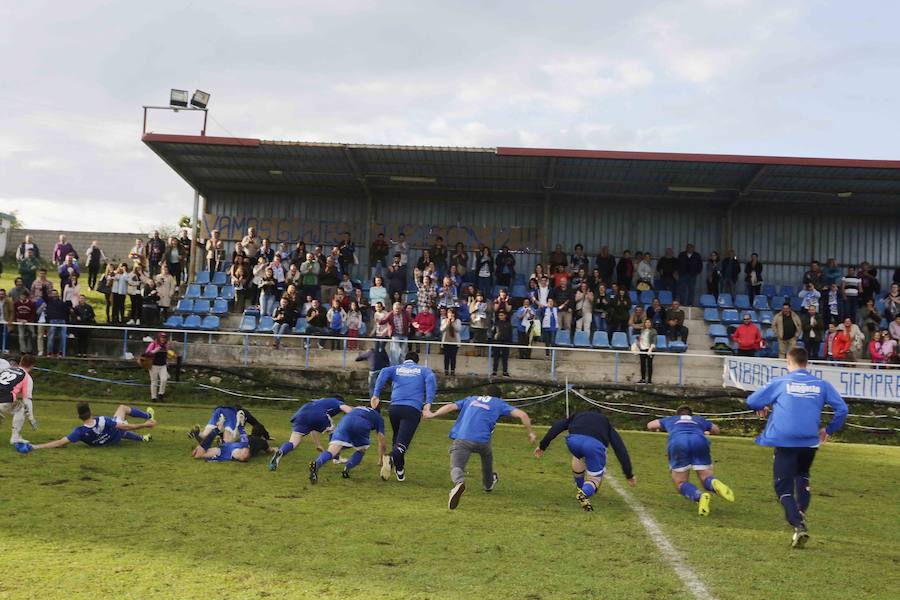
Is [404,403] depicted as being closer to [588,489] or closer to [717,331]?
[588,489]

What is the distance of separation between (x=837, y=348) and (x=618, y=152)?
8.05 metres

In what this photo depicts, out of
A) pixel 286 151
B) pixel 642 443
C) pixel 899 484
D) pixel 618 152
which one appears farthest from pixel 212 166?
pixel 899 484

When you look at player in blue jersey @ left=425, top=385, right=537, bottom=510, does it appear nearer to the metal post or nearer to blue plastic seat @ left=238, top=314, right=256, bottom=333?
blue plastic seat @ left=238, top=314, right=256, bottom=333

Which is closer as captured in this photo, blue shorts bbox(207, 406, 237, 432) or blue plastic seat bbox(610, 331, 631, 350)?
blue shorts bbox(207, 406, 237, 432)

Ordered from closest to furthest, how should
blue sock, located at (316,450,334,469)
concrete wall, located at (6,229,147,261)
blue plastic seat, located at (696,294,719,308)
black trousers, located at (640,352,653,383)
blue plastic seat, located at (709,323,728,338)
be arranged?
blue sock, located at (316,450,334,469)
black trousers, located at (640,352,653,383)
blue plastic seat, located at (709,323,728,338)
blue plastic seat, located at (696,294,719,308)
concrete wall, located at (6,229,147,261)

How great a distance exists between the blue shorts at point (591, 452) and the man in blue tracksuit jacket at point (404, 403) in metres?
2.14

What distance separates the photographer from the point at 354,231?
3009cm

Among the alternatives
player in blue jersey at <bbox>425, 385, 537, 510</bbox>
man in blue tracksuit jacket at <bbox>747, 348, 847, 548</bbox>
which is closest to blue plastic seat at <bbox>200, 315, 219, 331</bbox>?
player in blue jersey at <bbox>425, 385, 537, 510</bbox>

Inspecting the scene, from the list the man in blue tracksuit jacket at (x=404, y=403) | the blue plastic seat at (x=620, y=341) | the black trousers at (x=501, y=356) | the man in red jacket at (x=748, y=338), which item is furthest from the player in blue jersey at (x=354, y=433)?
the man in red jacket at (x=748, y=338)

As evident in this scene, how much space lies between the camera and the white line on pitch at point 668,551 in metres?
6.57

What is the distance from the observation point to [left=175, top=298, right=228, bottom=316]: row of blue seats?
25250 mm

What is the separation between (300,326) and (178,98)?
884cm

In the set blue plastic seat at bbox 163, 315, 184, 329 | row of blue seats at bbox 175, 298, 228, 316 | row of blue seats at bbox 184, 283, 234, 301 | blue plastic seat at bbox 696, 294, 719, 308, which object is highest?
blue plastic seat at bbox 696, 294, 719, 308

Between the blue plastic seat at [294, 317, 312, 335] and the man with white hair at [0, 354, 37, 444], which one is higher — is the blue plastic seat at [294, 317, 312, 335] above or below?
above
